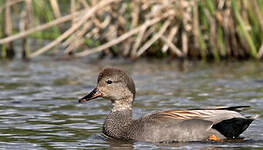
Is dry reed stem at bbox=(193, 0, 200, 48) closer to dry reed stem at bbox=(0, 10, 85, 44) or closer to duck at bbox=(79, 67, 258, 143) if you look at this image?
dry reed stem at bbox=(0, 10, 85, 44)

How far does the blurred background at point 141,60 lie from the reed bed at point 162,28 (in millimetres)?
20

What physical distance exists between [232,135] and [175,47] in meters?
5.74

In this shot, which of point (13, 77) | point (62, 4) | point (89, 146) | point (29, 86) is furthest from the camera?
point (62, 4)

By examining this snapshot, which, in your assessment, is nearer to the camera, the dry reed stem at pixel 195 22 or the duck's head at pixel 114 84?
the duck's head at pixel 114 84

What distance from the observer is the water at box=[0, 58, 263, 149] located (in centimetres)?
841

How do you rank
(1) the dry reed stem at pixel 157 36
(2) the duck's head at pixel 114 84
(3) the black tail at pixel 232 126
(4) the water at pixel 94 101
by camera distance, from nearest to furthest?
(3) the black tail at pixel 232 126
(4) the water at pixel 94 101
(2) the duck's head at pixel 114 84
(1) the dry reed stem at pixel 157 36

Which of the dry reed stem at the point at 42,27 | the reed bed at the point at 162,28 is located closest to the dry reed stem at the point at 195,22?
the reed bed at the point at 162,28

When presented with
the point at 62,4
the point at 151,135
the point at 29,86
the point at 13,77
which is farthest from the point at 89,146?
the point at 62,4

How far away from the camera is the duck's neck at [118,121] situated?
8.67 meters

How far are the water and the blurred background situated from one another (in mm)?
17

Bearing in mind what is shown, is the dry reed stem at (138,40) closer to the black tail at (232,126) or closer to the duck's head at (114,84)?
the duck's head at (114,84)

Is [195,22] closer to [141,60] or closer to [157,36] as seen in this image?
[157,36]

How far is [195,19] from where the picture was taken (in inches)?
523

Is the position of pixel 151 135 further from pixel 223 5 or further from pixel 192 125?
pixel 223 5
